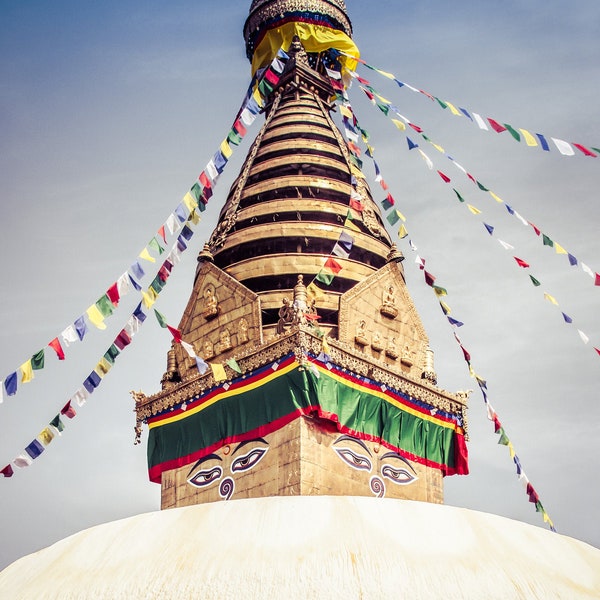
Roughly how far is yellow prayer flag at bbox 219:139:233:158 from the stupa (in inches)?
69.2

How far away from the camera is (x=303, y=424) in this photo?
39.6 ft

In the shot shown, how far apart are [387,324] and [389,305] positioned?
0.32 meters

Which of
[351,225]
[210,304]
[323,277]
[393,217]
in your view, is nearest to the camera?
[323,277]

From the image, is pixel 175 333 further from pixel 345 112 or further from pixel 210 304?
pixel 345 112

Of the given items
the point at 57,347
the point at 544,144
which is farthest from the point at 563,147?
the point at 57,347

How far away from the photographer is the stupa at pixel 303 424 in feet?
26.0

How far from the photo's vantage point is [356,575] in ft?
25.1

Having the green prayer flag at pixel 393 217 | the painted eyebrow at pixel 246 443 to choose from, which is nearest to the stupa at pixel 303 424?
the painted eyebrow at pixel 246 443

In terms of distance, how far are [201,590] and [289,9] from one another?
14.7 m

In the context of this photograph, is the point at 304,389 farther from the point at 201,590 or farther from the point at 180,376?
the point at 201,590

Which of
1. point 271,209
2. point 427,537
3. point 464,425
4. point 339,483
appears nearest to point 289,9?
point 271,209

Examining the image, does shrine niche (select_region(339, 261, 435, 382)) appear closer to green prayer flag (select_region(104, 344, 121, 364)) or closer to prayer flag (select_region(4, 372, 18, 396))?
green prayer flag (select_region(104, 344, 121, 364))

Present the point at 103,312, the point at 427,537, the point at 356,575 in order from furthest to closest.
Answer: the point at 103,312
the point at 427,537
the point at 356,575

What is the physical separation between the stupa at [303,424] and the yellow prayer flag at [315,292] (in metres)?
0.04
